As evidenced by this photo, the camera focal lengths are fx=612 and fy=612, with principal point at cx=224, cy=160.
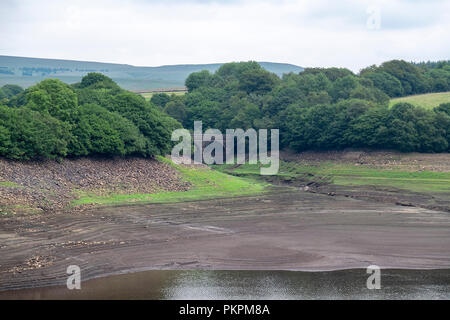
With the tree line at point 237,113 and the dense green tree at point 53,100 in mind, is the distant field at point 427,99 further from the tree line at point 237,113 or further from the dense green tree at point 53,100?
the dense green tree at point 53,100

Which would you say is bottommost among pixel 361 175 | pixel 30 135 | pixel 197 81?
pixel 361 175

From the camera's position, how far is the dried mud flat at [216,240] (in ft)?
121

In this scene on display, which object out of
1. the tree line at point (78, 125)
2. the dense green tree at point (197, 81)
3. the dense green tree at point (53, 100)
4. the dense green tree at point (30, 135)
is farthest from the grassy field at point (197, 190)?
the dense green tree at point (197, 81)

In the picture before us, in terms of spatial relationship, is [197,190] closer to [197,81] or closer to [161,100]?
[161,100]

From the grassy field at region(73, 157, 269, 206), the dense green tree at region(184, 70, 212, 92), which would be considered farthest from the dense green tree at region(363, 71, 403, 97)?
the grassy field at region(73, 157, 269, 206)

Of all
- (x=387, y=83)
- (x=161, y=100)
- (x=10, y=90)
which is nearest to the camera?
(x=387, y=83)

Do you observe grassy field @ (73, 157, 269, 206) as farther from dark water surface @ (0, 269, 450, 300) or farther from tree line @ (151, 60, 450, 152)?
dark water surface @ (0, 269, 450, 300)

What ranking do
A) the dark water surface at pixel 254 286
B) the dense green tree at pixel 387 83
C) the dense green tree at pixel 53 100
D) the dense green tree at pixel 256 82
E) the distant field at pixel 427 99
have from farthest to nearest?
the dense green tree at pixel 387 83 → the dense green tree at pixel 256 82 → the distant field at pixel 427 99 → the dense green tree at pixel 53 100 → the dark water surface at pixel 254 286

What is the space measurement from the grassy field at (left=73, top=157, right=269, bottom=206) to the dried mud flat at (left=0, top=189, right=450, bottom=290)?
109 inches

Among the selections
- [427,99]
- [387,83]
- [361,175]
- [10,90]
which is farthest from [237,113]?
[10,90]

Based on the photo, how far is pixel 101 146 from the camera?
66625mm

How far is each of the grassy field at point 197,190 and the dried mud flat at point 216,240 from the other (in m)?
2.78

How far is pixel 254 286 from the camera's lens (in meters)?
33.1

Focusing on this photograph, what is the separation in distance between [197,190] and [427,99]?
206 feet
